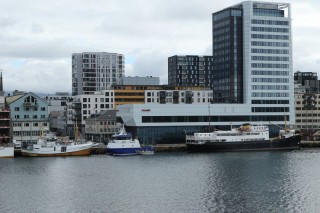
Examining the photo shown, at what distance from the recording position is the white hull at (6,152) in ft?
446

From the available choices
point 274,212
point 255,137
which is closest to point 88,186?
point 274,212

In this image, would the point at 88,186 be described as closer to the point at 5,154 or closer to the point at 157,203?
the point at 157,203

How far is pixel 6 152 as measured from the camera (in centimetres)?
13638

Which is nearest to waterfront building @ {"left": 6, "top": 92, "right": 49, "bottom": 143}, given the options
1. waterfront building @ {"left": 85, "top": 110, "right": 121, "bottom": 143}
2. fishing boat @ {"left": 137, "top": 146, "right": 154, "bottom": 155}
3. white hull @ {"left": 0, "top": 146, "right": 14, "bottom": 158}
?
waterfront building @ {"left": 85, "top": 110, "right": 121, "bottom": 143}

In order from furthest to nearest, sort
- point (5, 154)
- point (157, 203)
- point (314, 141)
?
point (314, 141) → point (5, 154) → point (157, 203)

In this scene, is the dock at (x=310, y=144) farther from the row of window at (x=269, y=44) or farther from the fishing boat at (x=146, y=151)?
the fishing boat at (x=146, y=151)

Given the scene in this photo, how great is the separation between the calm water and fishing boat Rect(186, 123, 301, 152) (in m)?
20.8

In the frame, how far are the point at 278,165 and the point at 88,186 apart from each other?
42769 millimetres

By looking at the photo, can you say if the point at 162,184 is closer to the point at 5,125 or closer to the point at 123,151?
the point at 123,151

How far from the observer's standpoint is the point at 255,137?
154m

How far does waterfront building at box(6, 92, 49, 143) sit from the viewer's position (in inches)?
6225

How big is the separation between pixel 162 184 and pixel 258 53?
317 feet

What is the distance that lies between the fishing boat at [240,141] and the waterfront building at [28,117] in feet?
136

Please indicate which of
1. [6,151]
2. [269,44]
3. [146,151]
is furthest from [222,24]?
[6,151]
